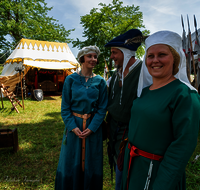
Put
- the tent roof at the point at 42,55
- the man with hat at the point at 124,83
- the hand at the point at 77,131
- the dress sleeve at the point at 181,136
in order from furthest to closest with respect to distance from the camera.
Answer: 1. the tent roof at the point at 42,55
2. the hand at the point at 77,131
3. the man with hat at the point at 124,83
4. the dress sleeve at the point at 181,136

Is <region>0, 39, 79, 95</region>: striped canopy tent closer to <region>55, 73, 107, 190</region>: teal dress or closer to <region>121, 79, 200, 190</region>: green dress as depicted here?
<region>55, 73, 107, 190</region>: teal dress

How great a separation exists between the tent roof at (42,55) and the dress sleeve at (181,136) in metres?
10.2

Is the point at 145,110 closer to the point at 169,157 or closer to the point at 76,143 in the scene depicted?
the point at 169,157

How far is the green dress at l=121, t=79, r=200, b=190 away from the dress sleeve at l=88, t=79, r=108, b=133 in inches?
29.3

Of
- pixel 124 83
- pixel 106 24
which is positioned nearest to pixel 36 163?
pixel 124 83

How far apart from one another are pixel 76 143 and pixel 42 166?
1.54 meters

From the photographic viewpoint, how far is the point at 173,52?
99cm

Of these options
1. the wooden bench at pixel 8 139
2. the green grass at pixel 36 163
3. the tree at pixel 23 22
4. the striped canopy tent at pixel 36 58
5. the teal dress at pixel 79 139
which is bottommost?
the green grass at pixel 36 163

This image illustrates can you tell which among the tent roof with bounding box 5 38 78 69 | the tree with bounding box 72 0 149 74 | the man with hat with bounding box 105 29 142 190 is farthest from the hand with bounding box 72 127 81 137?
the tree with bounding box 72 0 149 74

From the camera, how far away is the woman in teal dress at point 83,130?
5.91 feet

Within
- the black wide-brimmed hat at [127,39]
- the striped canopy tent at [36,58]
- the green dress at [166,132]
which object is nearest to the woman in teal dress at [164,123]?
the green dress at [166,132]

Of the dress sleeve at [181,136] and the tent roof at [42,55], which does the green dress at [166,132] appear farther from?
the tent roof at [42,55]

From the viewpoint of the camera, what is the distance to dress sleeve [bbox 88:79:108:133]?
179 centimetres

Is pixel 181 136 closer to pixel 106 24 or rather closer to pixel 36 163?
pixel 36 163
